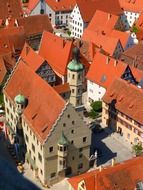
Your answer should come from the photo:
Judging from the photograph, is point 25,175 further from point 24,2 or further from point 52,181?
point 24,2

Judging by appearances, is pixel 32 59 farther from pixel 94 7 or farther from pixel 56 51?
pixel 94 7

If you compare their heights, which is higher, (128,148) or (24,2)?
(24,2)

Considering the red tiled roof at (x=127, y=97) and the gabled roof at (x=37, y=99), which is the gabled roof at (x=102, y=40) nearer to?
the red tiled roof at (x=127, y=97)

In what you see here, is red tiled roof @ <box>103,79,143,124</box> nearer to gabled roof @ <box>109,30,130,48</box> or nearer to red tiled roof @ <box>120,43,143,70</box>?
red tiled roof @ <box>120,43,143,70</box>

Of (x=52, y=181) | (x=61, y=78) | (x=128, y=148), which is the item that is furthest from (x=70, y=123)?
(x=61, y=78)

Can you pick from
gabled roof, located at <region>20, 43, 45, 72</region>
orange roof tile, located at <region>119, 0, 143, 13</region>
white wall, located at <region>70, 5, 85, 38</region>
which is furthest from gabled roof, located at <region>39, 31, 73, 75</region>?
orange roof tile, located at <region>119, 0, 143, 13</region>

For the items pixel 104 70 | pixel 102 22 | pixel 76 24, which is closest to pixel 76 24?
pixel 76 24

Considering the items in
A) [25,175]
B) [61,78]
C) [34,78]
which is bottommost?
[25,175]

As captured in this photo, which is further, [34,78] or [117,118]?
[117,118]
